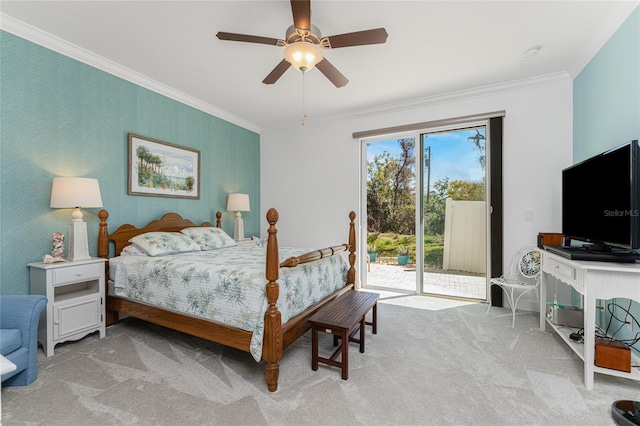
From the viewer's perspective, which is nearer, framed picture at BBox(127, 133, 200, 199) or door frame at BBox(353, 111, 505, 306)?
framed picture at BBox(127, 133, 200, 199)

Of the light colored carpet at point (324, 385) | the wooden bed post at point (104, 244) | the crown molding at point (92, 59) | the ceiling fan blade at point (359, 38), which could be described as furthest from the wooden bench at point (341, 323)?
the crown molding at point (92, 59)

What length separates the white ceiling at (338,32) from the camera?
7.07 ft

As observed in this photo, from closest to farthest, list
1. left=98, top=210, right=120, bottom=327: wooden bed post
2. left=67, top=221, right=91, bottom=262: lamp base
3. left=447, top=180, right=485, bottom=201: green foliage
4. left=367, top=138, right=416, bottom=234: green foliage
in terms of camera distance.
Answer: left=67, top=221, right=91, bottom=262: lamp base → left=98, top=210, right=120, bottom=327: wooden bed post → left=447, top=180, right=485, bottom=201: green foliage → left=367, top=138, right=416, bottom=234: green foliage

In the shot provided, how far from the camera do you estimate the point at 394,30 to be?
2404 mm

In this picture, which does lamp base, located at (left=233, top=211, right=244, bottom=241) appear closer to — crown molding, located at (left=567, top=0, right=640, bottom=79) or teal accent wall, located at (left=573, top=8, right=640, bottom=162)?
teal accent wall, located at (left=573, top=8, right=640, bottom=162)

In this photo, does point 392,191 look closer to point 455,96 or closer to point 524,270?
point 455,96

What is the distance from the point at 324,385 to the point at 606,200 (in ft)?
7.97

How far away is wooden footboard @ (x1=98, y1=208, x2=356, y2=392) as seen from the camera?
1856 mm

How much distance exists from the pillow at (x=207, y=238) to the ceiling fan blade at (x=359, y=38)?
8.64 feet

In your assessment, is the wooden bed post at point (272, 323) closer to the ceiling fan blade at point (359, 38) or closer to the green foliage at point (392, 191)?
the ceiling fan blade at point (359, 38)

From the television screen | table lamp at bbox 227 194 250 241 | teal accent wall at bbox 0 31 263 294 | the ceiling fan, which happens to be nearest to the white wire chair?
the television screen

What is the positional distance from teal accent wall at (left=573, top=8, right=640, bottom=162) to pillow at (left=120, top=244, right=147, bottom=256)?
4.45 m

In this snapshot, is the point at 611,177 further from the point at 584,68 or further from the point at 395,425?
the point at 395,425

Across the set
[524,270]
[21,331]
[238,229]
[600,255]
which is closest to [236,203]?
[238,229]
